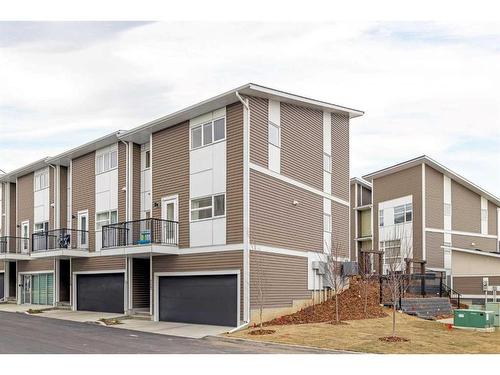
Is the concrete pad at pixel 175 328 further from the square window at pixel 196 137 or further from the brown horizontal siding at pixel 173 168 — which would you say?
the square window at pixel 196 137

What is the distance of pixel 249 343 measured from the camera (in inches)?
723

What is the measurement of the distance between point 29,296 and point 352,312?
A: 2217 centimetres

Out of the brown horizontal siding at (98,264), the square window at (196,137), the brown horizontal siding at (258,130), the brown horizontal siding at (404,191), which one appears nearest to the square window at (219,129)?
the square window at (196,137)

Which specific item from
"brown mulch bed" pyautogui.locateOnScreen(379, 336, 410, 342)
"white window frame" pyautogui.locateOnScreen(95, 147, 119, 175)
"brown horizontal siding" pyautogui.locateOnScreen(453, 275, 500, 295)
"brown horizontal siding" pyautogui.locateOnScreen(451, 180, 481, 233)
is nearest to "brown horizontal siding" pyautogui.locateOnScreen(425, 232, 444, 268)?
"brown horizontal siding" pyautogui.locateOnScreen(451, 180, 481, 233)

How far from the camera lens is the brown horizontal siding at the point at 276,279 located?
22484 mm

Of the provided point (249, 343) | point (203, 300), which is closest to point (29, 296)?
point (203, 300)

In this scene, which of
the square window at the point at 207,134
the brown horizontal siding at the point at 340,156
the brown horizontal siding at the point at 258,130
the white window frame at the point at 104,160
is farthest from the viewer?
the white window frame at the point at 104,160

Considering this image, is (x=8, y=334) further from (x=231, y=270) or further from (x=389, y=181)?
(x=389, y=181)

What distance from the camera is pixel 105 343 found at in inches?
699

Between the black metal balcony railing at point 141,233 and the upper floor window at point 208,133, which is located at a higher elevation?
the upper floor window at point 208,133

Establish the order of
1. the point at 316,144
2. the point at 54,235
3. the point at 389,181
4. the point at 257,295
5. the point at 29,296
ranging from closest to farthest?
1. the point at 257,295
2. the point at 316,144
3. the point at 54,235
4. the point at 29,296
5. the point at 389,181

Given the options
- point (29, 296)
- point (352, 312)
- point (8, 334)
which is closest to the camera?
point (8, 334)

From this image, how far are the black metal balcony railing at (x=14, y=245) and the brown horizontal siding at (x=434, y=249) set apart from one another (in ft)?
84.5

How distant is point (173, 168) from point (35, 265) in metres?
15.8
